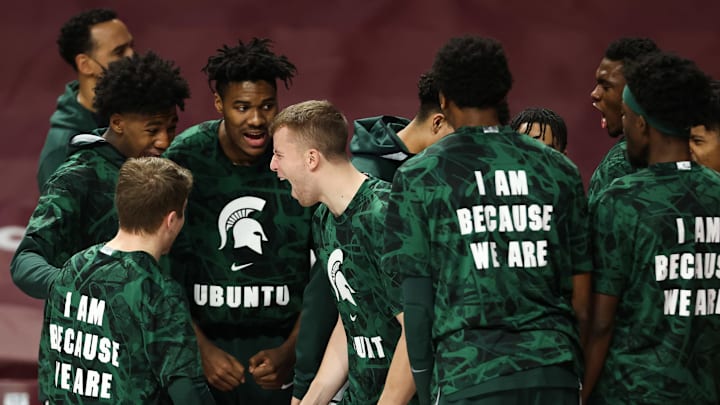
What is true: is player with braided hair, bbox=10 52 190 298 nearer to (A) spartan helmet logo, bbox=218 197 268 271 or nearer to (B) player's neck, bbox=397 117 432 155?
(A) spartan helmet logo, bbox=218 197 268 271

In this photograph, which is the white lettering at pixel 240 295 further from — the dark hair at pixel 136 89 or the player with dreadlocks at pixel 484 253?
the player with dreadlocks at pixel 484 253

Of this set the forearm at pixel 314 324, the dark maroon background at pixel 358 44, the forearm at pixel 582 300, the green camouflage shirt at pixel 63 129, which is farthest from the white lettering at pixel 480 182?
the dark maroon background at pixel 358 44

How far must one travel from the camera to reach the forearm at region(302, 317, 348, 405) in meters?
3.66

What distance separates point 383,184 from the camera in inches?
135

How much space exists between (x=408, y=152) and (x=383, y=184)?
2.85ft

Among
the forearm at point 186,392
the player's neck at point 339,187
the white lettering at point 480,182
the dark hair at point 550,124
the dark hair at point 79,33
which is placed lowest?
the forearm at point 186,392

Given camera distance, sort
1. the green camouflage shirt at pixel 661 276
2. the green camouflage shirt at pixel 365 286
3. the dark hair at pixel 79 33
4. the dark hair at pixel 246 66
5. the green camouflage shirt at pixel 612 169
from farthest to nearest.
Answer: the dark hair at pixel 79 33 < the dark hair at pixel 246 66 < the green camouflage shirt at pixel 612 169 < the green camouflage shirt at pixel 365 286 < the green camouflage shirt at pixel 661 276

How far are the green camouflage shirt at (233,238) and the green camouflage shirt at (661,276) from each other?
1334 mm

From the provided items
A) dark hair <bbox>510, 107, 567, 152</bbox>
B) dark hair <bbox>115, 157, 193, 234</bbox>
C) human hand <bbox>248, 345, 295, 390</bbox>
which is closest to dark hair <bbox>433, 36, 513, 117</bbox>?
dark hair <bbox>115, 157, 193, 234</bbox>

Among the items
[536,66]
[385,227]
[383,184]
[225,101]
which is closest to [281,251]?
[225,101]

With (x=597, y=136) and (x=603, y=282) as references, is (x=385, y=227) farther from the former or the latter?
(x=597, y=136)

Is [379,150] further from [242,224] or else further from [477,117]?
[477,117]

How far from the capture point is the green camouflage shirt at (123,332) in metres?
3.16

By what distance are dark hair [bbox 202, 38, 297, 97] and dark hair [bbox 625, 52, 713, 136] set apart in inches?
54.6
